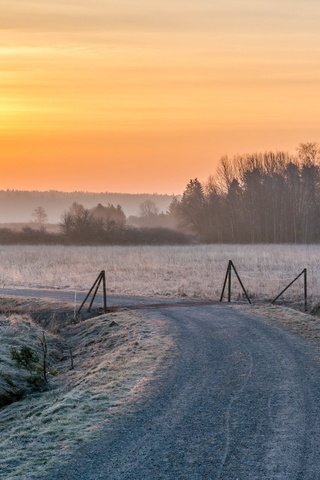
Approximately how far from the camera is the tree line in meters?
98.9

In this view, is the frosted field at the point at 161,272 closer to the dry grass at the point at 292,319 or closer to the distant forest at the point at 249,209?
the dry grass at the point at 292,319

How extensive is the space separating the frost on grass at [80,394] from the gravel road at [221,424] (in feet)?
1.49

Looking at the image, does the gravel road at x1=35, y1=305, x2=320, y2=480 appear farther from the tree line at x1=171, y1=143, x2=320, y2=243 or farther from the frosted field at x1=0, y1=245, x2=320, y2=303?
the tree line at x1=171, y1=143, x2=320, y2=243

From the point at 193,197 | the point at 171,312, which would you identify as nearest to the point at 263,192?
the point at 193,197

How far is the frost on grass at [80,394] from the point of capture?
10.7m

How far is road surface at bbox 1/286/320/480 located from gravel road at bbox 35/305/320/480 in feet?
0.04

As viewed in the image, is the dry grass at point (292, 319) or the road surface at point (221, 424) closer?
the road surface at point (221, 424)

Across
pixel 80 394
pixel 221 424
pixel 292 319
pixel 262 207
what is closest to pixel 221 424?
pixel 221 424

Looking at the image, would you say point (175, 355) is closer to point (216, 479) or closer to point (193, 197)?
point (216, 479)

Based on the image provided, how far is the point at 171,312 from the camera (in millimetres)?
25453

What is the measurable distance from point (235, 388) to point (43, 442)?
4.30 m

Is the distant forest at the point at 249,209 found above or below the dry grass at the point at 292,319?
above

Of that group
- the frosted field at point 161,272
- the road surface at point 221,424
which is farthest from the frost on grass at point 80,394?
the frosted field at point 161,272

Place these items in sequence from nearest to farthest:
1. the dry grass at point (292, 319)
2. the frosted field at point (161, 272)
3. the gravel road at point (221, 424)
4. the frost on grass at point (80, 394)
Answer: the gravel road at point (221, 424)
the frost on grass at point (80, 394)
the dry grass at point (292, 319)
the frosted field at point (161, 272)
